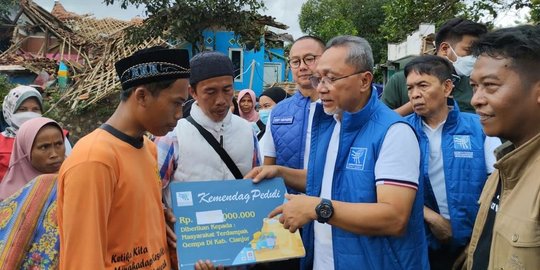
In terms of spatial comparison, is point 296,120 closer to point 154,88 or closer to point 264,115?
point 154,88

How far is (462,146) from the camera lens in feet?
9.92

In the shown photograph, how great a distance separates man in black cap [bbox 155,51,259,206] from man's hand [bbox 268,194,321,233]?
71cm

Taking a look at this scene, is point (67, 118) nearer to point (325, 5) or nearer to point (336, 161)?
point (336, 161)

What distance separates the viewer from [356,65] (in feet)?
8.18

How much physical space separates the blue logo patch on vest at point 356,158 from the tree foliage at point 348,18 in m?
24.4

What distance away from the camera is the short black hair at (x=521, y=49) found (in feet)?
5.72

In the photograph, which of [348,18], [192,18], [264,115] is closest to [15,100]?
[264,115]

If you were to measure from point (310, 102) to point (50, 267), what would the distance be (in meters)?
2.06

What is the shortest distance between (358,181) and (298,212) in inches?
13.4

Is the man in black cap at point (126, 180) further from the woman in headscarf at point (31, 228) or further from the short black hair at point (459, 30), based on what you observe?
the short black hair at point (459, 30)

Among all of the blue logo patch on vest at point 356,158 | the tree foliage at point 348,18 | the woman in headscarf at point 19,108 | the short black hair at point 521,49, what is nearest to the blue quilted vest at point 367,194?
the blue logo patch on vest at point 356,158

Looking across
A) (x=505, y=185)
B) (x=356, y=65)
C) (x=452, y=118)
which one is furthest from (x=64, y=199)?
(x=452, y=118)

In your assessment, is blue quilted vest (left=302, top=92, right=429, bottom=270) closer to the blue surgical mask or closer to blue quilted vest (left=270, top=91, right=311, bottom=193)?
blue quilted vest (left=270, top=91, right=311, bottom=193)

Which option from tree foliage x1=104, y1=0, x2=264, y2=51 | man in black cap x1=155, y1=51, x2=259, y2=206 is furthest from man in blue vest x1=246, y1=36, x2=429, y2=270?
tree foliage x1=104, y1=0, x2=264, y2=51
